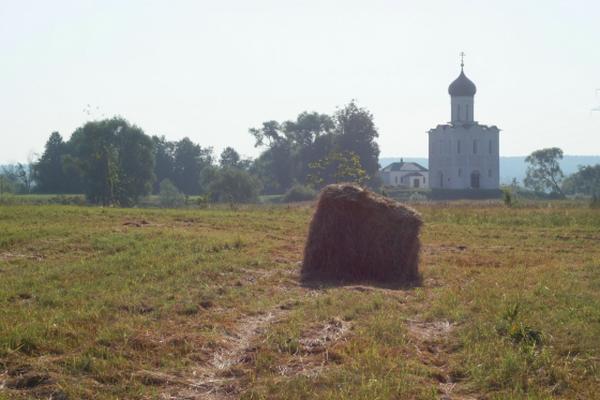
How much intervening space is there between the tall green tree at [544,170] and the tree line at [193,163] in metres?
40.3

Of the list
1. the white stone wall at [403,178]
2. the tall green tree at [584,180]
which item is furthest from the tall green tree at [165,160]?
the tall green tree at [584,180]

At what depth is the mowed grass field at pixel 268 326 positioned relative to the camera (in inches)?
283

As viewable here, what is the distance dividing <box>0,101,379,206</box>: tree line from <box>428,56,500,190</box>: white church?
999cm

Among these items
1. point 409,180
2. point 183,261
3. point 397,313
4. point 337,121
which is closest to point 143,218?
point 183,261

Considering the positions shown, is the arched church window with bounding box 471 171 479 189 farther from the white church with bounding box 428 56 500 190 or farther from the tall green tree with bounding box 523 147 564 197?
the tall green tree with bounding box 523 147 564 197

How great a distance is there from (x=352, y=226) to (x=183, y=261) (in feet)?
10.2

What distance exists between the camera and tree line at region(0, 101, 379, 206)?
57156mm

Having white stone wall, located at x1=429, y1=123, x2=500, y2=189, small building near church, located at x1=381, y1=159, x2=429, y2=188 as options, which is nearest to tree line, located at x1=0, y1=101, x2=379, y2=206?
white stone wall, located at x1=429, y1=123, x2=500, y2=189

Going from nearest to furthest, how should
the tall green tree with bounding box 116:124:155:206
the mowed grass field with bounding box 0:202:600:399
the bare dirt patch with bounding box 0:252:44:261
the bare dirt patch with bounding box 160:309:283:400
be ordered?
the bare dirt patch with bounding box 160:309:283:400, the mowed grass field with bounding box 0:202:600:399, the bare dirt patch with bounding box 0:252:44:261, the tall green tree with bounding box 116:124:155:206

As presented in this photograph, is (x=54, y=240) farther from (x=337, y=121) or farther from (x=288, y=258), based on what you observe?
(x=337, y=121)

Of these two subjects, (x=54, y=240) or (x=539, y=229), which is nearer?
(x=54, y=240)

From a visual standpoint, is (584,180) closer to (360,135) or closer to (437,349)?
(360,135)

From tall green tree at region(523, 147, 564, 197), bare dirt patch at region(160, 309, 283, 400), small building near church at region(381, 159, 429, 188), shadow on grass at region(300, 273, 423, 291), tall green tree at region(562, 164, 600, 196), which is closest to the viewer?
bare dirt patch at region(160, 309, 283, 400)

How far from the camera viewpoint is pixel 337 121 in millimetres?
87250
